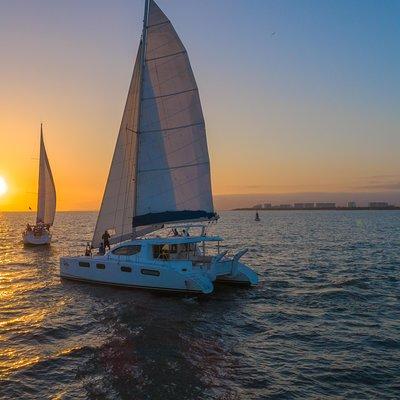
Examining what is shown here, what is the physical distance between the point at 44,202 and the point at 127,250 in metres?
30.7

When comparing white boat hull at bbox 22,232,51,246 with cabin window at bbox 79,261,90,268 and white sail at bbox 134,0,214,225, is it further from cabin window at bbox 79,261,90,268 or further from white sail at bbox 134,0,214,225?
white sail at bbox 134,0,214,225

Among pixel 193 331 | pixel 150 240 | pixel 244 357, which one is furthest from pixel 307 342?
pixel 150 240

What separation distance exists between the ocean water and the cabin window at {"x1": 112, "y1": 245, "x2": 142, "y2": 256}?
6.68 feet

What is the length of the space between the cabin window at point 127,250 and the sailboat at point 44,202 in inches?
1150

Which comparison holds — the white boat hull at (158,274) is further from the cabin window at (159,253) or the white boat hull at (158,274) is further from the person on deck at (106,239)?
the person on deck at (106,239)

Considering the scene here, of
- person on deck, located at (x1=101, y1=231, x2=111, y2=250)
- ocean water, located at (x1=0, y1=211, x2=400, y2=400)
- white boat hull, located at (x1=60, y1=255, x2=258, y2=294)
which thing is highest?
person on deck, located at (x1=101, y1=231, x2=111, y2=250)

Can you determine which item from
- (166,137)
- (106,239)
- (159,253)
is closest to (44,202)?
(106,239)

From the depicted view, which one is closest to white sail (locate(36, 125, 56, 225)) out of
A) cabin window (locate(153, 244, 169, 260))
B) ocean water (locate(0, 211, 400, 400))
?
ocean water (locate(0, 211, 400, 400))

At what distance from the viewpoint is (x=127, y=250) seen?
23.9 m

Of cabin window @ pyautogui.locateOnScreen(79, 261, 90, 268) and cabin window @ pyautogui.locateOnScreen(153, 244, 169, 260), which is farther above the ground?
cabin window @ pyautogui.locateOnScreen(153, 244, 169, 260)

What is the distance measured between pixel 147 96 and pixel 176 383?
1608 centimetres

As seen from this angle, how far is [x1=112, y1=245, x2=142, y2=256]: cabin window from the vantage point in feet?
77.4

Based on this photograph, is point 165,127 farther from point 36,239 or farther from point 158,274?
point 36,239

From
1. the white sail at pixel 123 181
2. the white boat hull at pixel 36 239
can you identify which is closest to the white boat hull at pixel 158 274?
the white sail at pixel 123 181
